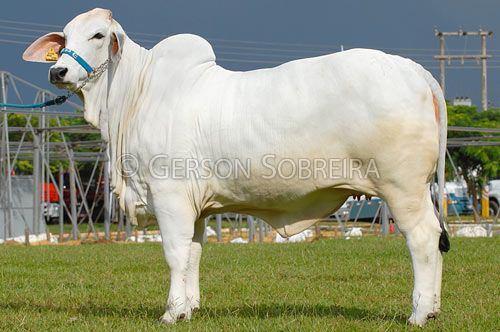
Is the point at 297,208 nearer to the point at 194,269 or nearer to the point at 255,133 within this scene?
the point at 255,133

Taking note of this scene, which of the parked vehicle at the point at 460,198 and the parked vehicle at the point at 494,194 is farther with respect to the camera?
the parked vehicle at the point at 460,198

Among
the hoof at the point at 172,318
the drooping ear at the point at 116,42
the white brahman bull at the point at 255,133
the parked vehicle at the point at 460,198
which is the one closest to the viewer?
the white brahman bull at the point at 255,133

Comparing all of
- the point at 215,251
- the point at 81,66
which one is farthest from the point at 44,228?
the point at 81,66

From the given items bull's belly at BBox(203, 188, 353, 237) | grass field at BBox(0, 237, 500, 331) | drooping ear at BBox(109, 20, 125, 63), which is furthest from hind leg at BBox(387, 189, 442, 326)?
drooping ear at BBox(109, 20, 125, 63)

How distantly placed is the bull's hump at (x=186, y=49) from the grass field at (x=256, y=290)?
185cm

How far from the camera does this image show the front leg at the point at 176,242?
6.09 m

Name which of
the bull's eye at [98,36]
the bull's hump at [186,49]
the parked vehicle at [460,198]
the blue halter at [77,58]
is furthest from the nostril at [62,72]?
the parked vehicle at [460,198]

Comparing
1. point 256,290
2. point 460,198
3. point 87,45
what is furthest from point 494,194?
point 87,45

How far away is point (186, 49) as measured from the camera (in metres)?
6.51

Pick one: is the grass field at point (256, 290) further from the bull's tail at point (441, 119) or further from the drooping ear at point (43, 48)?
the drooping ear at point (43, 48)

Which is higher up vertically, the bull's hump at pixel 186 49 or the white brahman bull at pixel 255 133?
the bull's hump at pixel 186 49

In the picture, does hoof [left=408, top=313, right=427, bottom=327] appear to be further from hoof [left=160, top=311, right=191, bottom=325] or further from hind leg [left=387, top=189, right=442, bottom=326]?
hoof [left=160, top=311, right=191, bottom=325]

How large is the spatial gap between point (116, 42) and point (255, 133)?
4.44 ft

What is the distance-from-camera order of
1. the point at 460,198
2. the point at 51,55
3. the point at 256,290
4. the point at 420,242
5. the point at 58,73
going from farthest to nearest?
1. the point at 460,198
2. the point at 256,290
3. the point at 51,55
4. the point at 58,73
5. the point at 420,242
